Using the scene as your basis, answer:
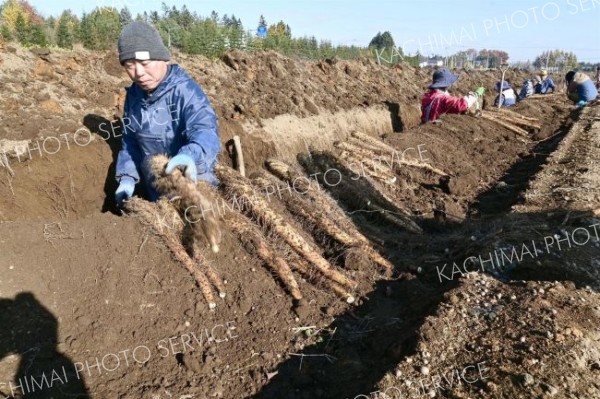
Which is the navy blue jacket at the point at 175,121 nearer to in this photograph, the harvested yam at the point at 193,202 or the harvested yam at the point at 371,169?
the harvested yam at the point at 193,202

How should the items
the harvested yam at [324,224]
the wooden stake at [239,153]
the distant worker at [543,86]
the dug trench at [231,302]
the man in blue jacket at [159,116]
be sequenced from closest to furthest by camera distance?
the dug trench at [231,302] → the man in blue jacket at [159,116] → the harvested yam at [324,224] → the wooden stake at [239,153] → the distant worker at [543,86]

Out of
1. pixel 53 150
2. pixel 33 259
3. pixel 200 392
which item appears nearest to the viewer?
pixel 200 392

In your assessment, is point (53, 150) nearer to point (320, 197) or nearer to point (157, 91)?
point (157, 91)

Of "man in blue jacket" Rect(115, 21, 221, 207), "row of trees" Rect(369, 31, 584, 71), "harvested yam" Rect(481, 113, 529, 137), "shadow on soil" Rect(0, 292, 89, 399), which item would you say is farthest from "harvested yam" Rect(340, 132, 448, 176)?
"row of trees" Rect(369, 31, 584, 71)

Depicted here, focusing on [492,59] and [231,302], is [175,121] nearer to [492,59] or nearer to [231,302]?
[231,302]

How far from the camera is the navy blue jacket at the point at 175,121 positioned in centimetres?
319

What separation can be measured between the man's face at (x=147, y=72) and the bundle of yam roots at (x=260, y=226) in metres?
0.61

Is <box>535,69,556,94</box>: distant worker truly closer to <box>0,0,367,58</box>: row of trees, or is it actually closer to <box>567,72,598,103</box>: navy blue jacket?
<box>567,72,598,103</box>: navy blue jacket

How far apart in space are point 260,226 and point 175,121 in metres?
1.15

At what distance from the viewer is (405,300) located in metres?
3.43

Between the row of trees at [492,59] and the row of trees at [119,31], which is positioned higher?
the row of trees at [119,31]

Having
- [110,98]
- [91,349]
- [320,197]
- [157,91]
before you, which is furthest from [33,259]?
[110,98]

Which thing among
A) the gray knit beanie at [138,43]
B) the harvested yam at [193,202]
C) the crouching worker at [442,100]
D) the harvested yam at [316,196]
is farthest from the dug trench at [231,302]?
the crouching worker at [442,100]

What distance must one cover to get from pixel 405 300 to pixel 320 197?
4.81 feet
